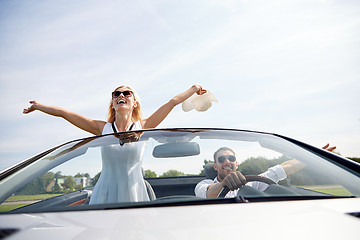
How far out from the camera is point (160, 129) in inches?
78.5

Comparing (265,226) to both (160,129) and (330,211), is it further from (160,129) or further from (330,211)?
(160,129)

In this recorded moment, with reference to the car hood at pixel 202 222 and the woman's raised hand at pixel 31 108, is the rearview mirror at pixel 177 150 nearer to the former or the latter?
the car hood at pixel 202 222

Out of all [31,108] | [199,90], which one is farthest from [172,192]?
[31,108]

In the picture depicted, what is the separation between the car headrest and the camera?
166 cm

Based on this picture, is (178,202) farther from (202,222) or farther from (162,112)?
(162,112)

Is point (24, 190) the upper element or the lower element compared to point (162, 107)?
lower

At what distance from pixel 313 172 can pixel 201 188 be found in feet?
1.84

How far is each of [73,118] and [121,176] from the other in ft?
10.6

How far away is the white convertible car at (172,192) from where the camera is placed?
3.07 ft

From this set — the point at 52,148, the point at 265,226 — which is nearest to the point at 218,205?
the point at 265,226

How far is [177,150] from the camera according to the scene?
5.95ft

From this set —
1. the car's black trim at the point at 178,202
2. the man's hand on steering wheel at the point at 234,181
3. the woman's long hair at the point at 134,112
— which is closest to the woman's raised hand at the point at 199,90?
the woman's long hair at the point at 134,112

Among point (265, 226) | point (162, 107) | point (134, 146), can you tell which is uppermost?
point (162, 107)

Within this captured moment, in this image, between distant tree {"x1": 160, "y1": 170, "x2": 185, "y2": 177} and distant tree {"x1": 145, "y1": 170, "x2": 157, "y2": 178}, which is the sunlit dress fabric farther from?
distant tree {"x1": 160, "y1": 170, "x2": 185, "y2": 177}
